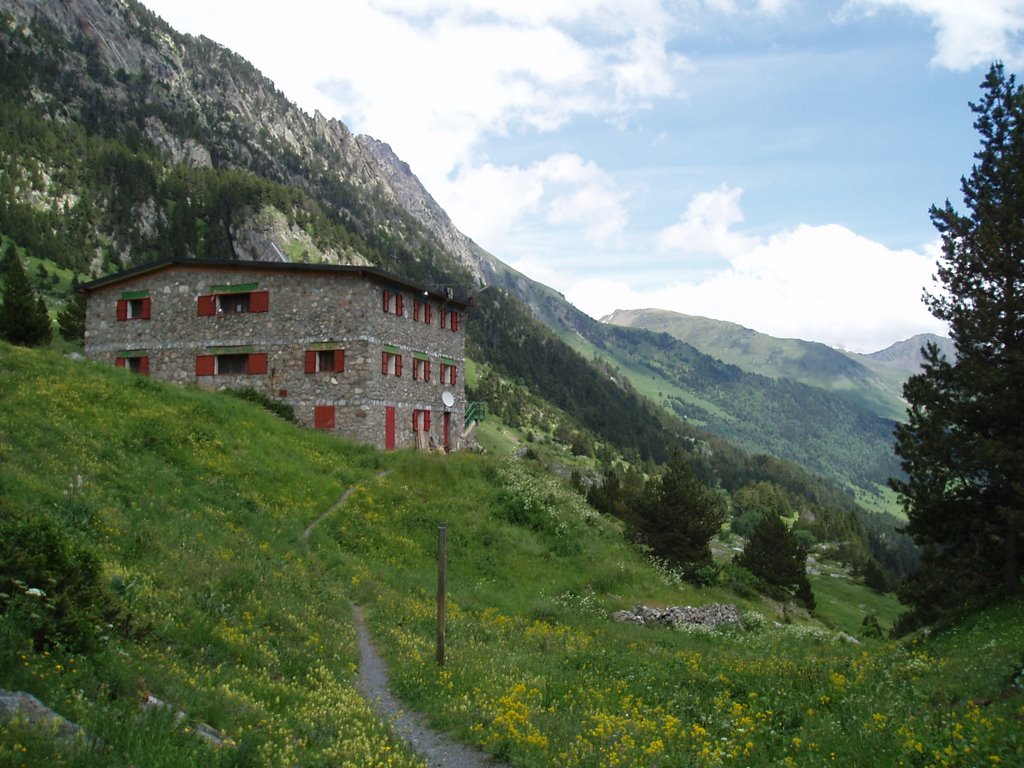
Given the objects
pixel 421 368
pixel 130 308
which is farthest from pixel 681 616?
pixel 130 308

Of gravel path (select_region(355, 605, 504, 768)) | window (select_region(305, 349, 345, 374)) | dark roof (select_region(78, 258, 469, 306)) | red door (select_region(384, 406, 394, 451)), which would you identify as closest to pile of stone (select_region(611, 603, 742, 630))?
gravel path (select_region(355, 605, 504, 768))

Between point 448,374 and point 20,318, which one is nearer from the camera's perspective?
point 20,318

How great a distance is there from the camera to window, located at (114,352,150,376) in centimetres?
4306

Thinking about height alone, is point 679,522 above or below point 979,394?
below

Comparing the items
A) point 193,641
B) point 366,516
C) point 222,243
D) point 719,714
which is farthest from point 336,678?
point 222,243

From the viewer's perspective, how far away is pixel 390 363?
4166cm

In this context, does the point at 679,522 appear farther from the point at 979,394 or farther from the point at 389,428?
the point at 979,394

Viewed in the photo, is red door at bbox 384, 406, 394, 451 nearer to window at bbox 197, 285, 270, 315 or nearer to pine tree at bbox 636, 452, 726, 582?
window at bbox 197, 285, 270, 315

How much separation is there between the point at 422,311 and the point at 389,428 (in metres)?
8.73

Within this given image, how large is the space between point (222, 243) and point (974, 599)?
6145 inches

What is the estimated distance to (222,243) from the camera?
153 m

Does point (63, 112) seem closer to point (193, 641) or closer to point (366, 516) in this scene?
point (366, 516)

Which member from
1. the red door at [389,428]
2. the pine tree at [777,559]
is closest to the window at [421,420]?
the red door at [389,428]

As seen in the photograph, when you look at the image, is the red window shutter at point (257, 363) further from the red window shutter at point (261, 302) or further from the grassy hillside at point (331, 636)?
the grassy hillside at point (331, 636)
